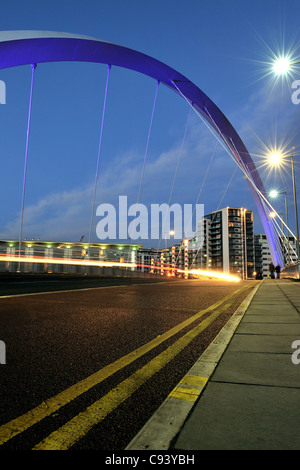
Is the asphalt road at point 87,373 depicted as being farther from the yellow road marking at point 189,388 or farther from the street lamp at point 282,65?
the street lamp at point 282,65

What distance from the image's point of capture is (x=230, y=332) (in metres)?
4.43

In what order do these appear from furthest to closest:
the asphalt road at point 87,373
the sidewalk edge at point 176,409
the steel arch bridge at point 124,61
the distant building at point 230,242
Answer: the distant building at point 230,242
the steel arch bridge at point 124,61
the asphalt road at point 87,373
the sidewalk edge at point 176,409

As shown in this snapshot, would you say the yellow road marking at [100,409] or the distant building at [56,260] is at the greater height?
the distant building at [56,260]

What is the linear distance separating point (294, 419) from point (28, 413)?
1.63 meters

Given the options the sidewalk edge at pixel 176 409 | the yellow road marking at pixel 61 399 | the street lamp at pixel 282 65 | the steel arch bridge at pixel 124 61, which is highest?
the steel arch bridge at pixel 124 61

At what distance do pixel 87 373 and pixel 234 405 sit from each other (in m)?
1.35

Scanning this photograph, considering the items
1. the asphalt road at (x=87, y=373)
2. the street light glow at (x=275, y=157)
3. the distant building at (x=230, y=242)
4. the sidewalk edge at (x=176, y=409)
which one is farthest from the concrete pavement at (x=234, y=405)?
the distant building at (x=230, y=242)

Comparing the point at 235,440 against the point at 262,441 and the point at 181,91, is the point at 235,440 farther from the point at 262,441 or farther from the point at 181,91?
the point at 181,91

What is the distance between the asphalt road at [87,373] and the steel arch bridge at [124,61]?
1625cm

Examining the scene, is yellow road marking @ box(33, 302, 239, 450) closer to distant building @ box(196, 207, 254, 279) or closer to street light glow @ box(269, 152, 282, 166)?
street light glow @ box(269, 152, 282, 166)

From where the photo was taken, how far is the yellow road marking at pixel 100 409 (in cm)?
171

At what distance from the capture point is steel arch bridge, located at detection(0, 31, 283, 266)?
16953mm

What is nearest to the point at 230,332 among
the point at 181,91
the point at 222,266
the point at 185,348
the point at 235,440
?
the point at 185,348

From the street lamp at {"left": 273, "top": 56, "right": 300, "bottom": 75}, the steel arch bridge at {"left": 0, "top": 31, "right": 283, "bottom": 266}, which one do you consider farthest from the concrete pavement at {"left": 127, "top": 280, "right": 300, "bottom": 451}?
the steel arch bridge at {"left": 0, "top": 31, "right": 283, "bottom": 266}
